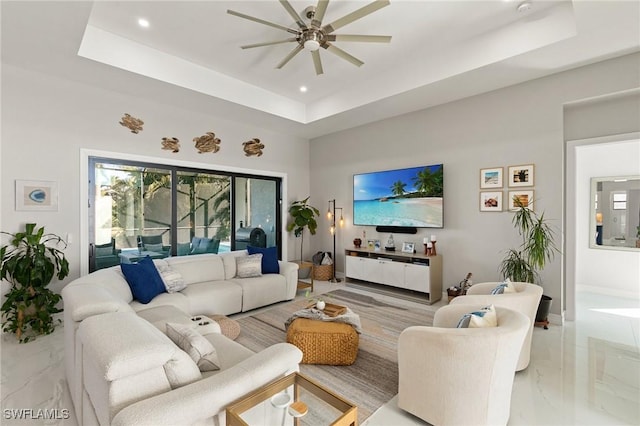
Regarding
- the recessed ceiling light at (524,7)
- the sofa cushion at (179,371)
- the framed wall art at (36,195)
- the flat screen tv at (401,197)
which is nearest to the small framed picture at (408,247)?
the flat screen tv at (401,197)

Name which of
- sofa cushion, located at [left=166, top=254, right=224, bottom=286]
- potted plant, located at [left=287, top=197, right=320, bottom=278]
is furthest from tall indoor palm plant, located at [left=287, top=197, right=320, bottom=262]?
sofa cushion, located at [left=166, top=254, right=224, bottom=286]

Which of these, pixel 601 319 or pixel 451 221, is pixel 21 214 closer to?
pixel 451 221

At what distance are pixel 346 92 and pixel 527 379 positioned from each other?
4.26 meters

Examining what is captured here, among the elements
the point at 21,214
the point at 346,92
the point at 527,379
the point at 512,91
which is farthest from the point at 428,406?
the point at 21,214

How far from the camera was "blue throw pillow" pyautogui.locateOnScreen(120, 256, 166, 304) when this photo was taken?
10.4 ft

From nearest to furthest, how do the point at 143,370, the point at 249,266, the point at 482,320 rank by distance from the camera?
the point at 143,370 < the point at 482,320 < the point at 249,266

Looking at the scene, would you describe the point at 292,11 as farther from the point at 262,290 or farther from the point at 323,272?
the point at 323,272

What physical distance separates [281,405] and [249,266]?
315 cm

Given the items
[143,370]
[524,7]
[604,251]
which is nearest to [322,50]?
[524,7]

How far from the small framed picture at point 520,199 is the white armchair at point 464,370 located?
253 cm

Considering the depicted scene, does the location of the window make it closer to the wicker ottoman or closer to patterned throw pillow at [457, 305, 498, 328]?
patterned throw pillow at [457, 305, 498, 328]

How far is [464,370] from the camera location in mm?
1720

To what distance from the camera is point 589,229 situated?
5098 millimetres

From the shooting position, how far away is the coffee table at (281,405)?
1229mm
